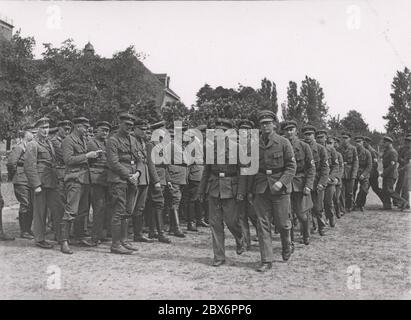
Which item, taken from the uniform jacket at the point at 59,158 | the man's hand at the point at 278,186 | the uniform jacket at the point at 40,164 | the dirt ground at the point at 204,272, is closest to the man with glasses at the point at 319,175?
the dirt ground at the point at 204,272

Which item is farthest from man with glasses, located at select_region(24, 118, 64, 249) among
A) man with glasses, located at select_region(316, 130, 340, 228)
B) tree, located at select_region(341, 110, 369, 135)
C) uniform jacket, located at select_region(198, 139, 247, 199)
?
tree, located at select_region(341, 110, 369, 135)

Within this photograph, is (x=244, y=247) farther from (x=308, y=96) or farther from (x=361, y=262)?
(x=308, y=96)

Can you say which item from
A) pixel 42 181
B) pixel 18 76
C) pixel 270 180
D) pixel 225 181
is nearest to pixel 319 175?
pixel 270 180

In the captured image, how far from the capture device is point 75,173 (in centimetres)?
734

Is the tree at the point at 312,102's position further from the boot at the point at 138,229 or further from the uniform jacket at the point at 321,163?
the boot at the point at 138,229

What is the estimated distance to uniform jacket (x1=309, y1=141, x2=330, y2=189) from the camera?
8461mm

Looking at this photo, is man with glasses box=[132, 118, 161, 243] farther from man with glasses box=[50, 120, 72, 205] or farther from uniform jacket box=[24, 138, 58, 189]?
uniform jacket box=[24, 138, 58, 189]

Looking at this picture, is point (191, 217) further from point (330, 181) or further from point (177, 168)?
point (330, 181)

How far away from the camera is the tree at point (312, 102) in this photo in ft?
164

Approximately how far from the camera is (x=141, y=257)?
685cm

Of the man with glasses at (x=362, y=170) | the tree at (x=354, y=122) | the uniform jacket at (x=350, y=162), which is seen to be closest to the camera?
the uniform jacket at (x=350, y=162)

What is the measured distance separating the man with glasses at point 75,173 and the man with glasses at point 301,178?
3.26m
